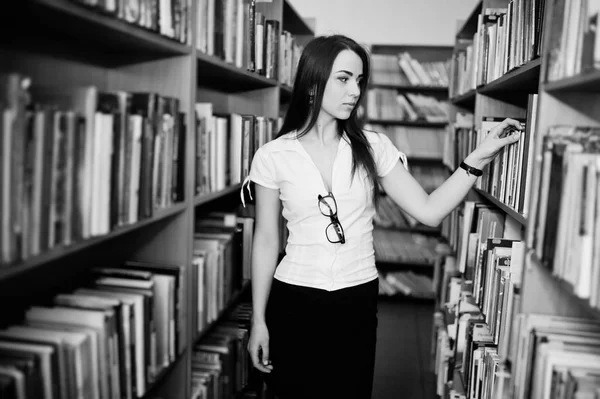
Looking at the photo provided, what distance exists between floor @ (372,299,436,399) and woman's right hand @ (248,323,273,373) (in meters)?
1.15

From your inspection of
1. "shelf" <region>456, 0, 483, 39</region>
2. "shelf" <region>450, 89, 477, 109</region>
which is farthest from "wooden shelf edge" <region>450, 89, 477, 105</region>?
"shelf" <region>456, 0, 483, 39</region>

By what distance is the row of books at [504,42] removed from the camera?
5.24 feet

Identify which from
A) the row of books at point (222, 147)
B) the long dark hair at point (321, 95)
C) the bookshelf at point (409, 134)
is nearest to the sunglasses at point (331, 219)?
the long dark hair at point (321, 95)

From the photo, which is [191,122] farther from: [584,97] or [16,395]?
[584,97]

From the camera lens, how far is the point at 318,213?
1.59 metres

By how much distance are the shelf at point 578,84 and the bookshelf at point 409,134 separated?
3094 mm

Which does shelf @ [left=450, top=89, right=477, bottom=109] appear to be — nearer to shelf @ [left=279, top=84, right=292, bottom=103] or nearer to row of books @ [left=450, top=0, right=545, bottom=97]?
row of books @ [left=450, top=0, right=545, bottom=97]

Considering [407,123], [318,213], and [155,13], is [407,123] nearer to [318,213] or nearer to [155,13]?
[318,213]

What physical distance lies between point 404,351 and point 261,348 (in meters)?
1.78

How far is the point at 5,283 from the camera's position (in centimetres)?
110

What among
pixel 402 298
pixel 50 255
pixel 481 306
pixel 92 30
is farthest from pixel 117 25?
pixel 402 298

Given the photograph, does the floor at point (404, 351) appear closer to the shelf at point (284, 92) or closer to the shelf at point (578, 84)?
the shelf at point (284, 92)

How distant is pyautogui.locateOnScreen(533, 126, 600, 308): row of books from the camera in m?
0.93

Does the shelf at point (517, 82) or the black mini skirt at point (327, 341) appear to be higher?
the shelf at point (517, 82)
